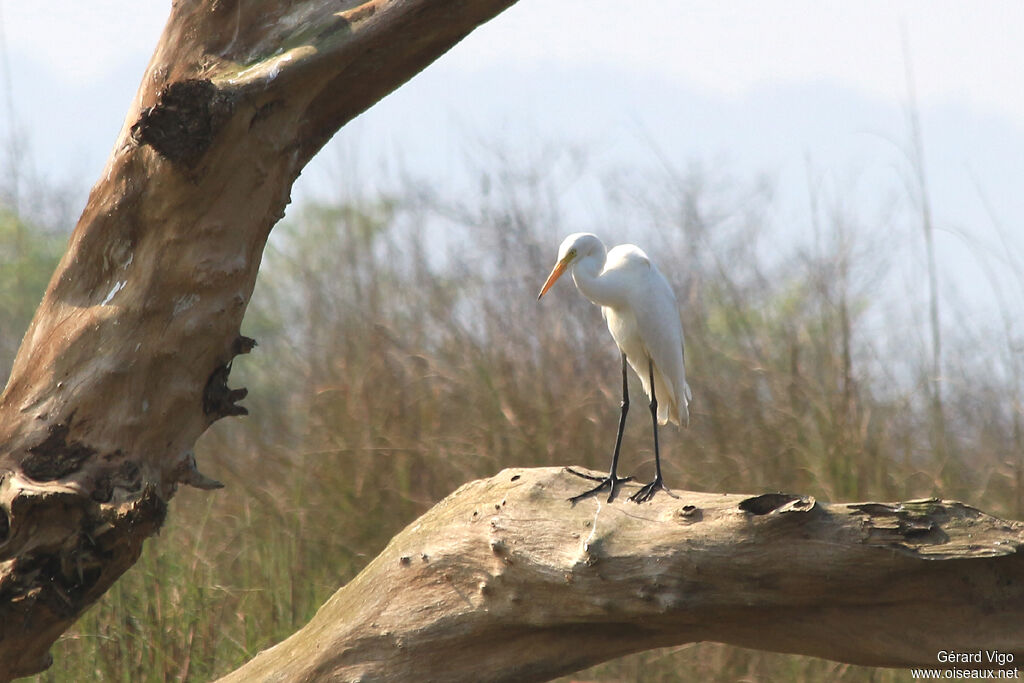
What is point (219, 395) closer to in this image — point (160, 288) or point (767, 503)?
point (160, 288)

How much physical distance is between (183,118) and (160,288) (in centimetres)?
37

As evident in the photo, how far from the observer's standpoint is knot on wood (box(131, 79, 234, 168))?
2.14 metres

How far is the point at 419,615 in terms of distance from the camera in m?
2.36

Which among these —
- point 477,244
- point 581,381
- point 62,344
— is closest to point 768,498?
point 62,344

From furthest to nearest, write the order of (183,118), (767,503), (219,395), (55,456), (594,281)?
(594,281), (219,395), (55,456), (183,118), (767,503)

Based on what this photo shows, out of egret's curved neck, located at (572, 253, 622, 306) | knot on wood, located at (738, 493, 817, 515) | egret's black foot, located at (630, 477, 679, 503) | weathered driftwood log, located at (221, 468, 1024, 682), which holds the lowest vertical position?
weathered driftwood log, located at (221, 468, 1024, 682)

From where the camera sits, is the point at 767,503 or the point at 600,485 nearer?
the point at 767,503

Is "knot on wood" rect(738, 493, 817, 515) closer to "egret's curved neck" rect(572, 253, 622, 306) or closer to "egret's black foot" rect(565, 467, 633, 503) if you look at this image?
"egret's black foot" rect(565, 467, 633, 503)

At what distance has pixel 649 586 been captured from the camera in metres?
2.10

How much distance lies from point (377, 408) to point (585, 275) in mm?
1853

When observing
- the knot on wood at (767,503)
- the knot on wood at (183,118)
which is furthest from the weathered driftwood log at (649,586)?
the knot on wood at (183,118)

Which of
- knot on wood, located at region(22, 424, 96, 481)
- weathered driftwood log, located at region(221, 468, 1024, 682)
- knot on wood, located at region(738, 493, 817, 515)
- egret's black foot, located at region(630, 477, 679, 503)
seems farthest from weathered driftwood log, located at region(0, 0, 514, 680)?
knot on wood, located at region(738, 493, 817, 515)

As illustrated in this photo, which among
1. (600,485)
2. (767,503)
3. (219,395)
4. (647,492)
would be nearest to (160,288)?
(219,395)

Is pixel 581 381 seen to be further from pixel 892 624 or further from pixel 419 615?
pixel 892 624
